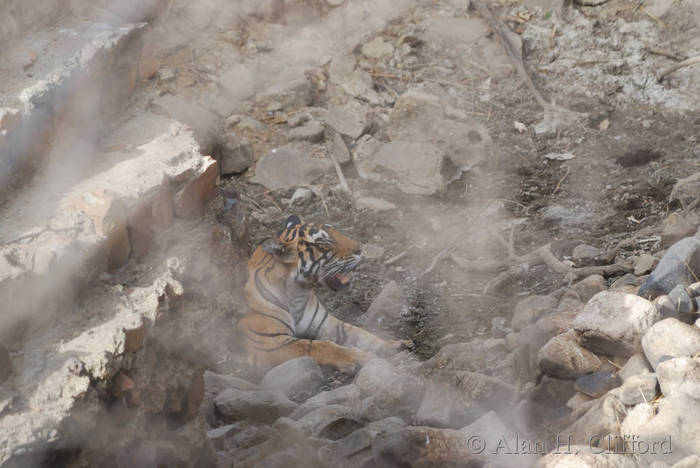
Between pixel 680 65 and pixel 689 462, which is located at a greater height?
pixel 689 462

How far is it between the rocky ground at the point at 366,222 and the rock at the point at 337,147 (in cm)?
2

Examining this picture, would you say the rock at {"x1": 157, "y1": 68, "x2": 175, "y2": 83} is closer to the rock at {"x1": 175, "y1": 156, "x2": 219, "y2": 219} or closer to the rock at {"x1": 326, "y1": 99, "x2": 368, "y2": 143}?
the rock at {"x1": 326, "y1": 99, "x2": 368, "y2": 143}

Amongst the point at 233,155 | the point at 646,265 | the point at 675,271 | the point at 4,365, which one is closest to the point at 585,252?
the point at 646,265

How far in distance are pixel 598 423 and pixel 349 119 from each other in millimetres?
4192

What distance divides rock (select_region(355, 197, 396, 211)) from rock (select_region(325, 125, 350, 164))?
1.57 feet

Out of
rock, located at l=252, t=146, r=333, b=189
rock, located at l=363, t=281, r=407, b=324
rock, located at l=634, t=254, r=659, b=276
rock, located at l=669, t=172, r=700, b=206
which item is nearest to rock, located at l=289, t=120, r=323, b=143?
rock, located at l=252, t=146, r=333, b=189

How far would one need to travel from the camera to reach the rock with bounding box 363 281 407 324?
15.2ft

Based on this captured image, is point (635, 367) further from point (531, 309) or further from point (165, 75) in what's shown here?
point (165, 75)


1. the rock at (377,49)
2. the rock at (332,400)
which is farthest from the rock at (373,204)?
the rock at (332,400)

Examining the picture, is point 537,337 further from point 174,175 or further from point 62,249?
point 62,249

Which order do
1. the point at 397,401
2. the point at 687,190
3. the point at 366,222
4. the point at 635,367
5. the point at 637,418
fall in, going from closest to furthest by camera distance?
the point at 637,418, the point at 635,367, the point at 397,401, the point at 687,190, the point at 366,222

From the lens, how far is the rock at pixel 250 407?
317 cm

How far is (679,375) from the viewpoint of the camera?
96.3 inches

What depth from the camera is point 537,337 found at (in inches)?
126
